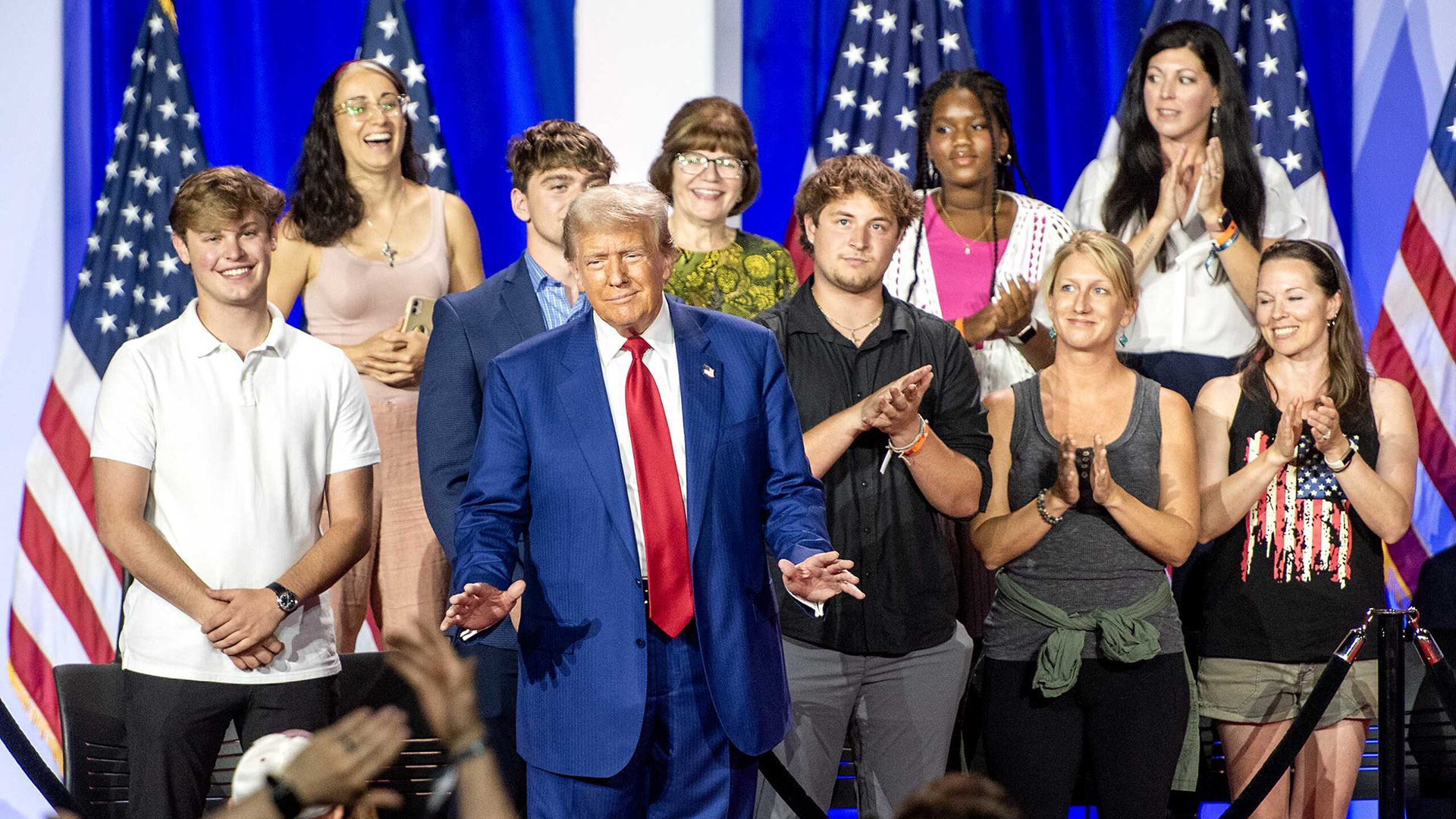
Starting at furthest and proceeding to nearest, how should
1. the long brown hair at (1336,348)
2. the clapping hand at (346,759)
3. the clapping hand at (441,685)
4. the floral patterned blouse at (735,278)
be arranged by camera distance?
the floral patterned blouse at (735,278) < the long brown hair at (1336,348) < the clapping hand at (441,685) < the clapping hand at (346,759)

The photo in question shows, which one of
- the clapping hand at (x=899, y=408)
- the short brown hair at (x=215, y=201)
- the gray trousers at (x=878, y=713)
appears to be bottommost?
the gray trousers at (x=878, y=713)

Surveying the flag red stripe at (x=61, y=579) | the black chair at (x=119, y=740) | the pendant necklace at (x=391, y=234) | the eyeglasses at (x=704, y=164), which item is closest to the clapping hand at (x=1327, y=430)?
the eyeglasses at (x=704, y=164)

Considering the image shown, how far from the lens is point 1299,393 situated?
3668 millimetres

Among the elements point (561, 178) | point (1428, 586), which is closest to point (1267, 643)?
point (1428, 586)

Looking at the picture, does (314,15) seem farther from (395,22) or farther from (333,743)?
(333,743)

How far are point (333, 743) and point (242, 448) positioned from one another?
1559mm

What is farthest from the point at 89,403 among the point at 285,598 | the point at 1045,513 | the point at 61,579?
the point at 1045,513

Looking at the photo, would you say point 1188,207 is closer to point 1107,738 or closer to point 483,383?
point 1107,738

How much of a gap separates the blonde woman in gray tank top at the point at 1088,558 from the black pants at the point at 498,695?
1.07 meters

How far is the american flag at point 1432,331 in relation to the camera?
4938mm

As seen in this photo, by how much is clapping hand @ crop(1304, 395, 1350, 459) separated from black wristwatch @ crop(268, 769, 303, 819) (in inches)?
103

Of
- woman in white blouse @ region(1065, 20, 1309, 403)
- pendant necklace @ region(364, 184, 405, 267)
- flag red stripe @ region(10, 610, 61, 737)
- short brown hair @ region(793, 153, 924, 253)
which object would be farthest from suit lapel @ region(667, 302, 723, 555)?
flag red stripe @ region(10, 610, 61, 737)

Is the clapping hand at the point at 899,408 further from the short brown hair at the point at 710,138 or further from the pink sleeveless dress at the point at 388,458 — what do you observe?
the pink sleeveless dress at the point at 388,458

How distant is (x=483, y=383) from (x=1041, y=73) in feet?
9.69
